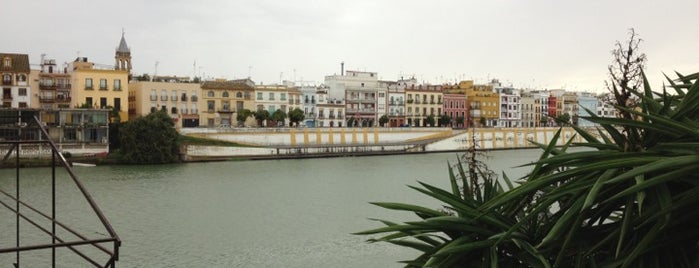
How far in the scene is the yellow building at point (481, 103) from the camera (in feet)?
210

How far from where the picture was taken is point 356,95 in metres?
55.9

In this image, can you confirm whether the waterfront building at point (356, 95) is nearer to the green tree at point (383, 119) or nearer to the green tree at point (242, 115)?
the green tree at point (383, 119)

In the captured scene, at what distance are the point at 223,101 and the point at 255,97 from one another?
9.06 ft

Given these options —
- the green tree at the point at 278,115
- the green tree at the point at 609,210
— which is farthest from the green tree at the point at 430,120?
the green tree at the point at 609,210

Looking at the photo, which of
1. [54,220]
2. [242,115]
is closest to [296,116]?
[242,115]

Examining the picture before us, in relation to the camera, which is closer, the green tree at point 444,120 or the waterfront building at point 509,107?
the green tree at point 444,120

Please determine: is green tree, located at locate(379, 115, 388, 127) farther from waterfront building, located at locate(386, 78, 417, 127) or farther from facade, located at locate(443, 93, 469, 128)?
facade, located at locate(443, 93, 469, 128)

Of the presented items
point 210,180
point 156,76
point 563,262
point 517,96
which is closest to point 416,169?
point 210,180

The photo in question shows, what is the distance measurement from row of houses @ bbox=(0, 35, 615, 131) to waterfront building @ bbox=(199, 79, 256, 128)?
0.22 ft

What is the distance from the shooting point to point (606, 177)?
3.11 m

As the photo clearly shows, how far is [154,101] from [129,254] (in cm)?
3178

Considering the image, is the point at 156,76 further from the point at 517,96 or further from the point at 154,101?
the point at 517,96

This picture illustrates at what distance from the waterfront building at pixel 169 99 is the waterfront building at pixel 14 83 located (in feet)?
21.7

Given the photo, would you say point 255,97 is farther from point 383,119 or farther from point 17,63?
point 17,63
